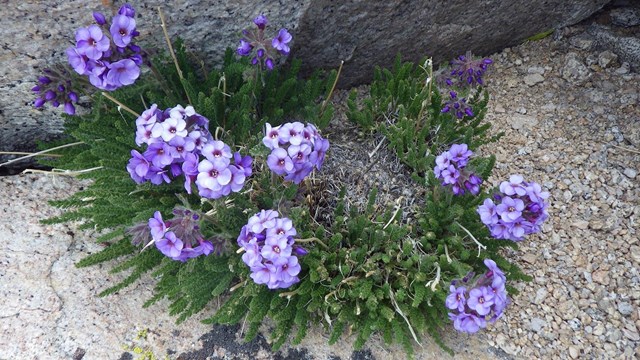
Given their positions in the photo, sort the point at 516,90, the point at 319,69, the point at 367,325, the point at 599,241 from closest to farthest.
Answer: the point at 367,325
the point at 599,241
the point at 319,69
the point at 516,90

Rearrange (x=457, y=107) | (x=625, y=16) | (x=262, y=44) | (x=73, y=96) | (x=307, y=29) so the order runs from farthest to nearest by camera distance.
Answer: (x=625, y=16) → (x=307, y=29) → (x=457, y=107) → (x=262, y=44) → (x=73, y=96)

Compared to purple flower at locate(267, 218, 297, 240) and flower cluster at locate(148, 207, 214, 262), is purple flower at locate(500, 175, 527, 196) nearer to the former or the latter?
purple flower at locate(267, 218, 297, 240)

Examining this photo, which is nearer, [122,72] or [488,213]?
[488,213]

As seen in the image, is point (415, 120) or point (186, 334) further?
point (415, 120)

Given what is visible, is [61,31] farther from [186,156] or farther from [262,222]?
[262,222]

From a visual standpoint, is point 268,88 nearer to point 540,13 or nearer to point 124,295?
point 124,295

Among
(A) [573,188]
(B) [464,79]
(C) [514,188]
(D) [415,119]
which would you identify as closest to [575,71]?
(A) [573,188]

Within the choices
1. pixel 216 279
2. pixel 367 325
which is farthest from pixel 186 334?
pixel 367 325
